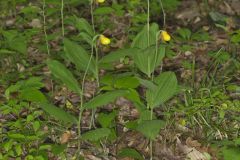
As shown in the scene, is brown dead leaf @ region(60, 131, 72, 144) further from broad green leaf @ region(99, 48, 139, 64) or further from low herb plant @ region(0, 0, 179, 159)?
broad green leaf @ region(99, 48, 139, 64)

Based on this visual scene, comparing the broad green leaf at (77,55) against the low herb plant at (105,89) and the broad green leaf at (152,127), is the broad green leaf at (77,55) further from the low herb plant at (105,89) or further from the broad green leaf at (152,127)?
the broad green leaf at (152,127)

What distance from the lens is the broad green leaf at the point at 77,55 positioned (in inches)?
89.4

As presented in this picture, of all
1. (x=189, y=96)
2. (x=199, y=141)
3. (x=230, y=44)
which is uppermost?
(x=230, y=44)

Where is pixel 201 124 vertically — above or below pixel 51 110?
below

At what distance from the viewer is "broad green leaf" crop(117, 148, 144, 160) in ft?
7.73

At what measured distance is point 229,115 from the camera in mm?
2717

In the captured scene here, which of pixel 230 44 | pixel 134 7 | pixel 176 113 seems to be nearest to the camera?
pixel 176 113

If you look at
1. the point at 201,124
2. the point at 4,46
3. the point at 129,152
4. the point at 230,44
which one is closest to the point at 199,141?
the point at 201,124

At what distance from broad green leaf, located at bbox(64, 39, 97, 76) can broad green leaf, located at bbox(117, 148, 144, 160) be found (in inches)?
19.0

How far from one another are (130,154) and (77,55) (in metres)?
0.62

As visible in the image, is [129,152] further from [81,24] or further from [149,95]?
[81,24]

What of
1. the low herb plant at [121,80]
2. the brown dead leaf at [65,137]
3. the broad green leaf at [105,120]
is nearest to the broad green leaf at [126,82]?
the low herb plant at [121,80]

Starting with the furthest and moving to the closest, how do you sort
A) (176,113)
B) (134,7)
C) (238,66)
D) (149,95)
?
(134,7) < (238,66) < (176,113) < (149,95)

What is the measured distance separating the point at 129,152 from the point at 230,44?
5.29 feet
